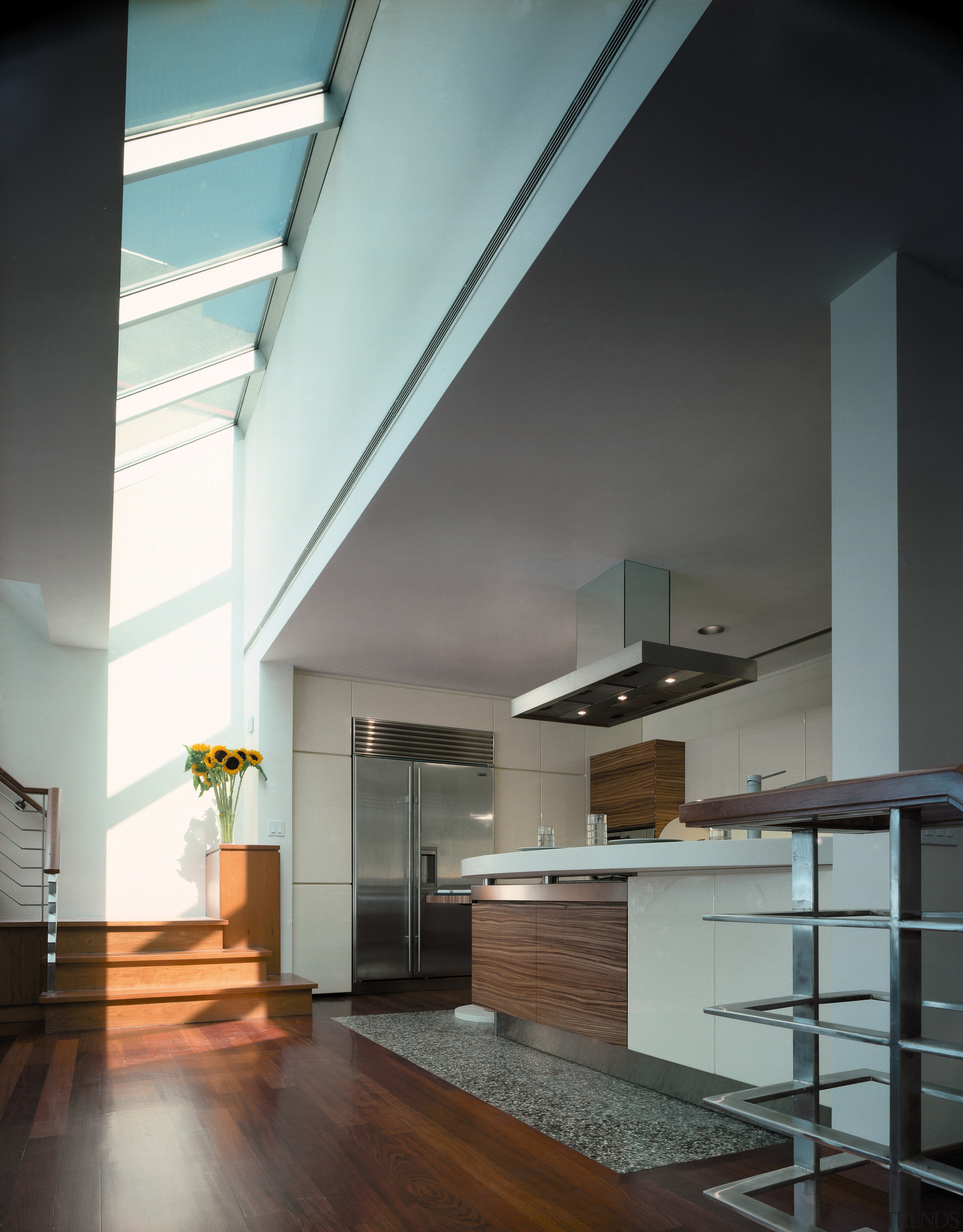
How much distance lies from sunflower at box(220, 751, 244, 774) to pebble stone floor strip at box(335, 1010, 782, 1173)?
2.06 meters

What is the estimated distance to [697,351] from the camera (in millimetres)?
2660

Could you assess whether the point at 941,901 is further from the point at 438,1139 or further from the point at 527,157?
the point at 527,157

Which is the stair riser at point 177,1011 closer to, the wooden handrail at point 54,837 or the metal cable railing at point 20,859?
the wooden handrail at point 54,837

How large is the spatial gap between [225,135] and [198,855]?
4.53 metres

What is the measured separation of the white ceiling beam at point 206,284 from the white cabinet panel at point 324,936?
3.74 m

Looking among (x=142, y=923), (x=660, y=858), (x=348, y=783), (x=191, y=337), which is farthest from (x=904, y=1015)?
(x=348, y=783)

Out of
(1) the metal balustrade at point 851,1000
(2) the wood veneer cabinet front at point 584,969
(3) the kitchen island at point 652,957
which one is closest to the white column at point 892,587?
(3) the kitchen island at point 652,957

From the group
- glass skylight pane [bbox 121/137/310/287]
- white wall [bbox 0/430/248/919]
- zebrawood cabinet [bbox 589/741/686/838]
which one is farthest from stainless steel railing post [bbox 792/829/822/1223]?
white wall [bbox 0/430/248/919]

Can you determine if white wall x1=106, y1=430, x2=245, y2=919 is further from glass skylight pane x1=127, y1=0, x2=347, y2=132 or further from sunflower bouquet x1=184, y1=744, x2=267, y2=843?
glass skylight pane x1=127, y1=0, x2=347, y2=132

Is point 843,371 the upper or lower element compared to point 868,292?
lower

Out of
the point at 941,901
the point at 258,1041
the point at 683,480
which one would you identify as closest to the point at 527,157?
the point at 683,480

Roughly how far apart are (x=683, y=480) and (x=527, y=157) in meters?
1.44

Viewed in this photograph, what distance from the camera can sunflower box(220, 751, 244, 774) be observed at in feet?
19.5

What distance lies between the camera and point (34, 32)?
1878 mm
